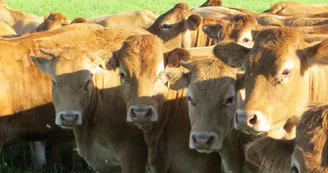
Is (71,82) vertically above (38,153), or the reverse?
(71,82)

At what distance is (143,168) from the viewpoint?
6832 mm

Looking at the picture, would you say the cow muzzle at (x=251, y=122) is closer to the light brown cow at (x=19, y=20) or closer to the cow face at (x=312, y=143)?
the cow face at (x=312, y=143)

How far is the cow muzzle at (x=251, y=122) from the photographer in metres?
5.12

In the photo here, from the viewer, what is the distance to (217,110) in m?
5.69

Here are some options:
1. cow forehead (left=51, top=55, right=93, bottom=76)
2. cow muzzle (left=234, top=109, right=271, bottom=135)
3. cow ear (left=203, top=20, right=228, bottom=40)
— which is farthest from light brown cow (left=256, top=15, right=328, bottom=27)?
cow muzzle (left=234, top=109, right=271, bottom=135)

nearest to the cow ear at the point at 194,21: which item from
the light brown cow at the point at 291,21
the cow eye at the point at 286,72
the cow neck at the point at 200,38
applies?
the cow neck at the point at 200,38

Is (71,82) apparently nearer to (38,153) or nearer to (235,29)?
(38,153)

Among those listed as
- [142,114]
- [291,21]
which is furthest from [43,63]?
[291,21]

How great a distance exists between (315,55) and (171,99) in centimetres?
169

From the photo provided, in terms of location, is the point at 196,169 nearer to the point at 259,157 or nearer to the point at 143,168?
the point at 143,168

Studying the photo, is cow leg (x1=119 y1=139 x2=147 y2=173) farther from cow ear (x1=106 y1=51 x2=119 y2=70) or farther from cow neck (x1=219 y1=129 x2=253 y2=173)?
cow neck (x1=219 y1=129 x2=253 y2=173)

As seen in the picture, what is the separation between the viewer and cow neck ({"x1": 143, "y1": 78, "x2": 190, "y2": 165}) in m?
6.50

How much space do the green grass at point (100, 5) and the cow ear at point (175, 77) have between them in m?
18.9

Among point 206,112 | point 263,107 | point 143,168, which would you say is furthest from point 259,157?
point 143,168
